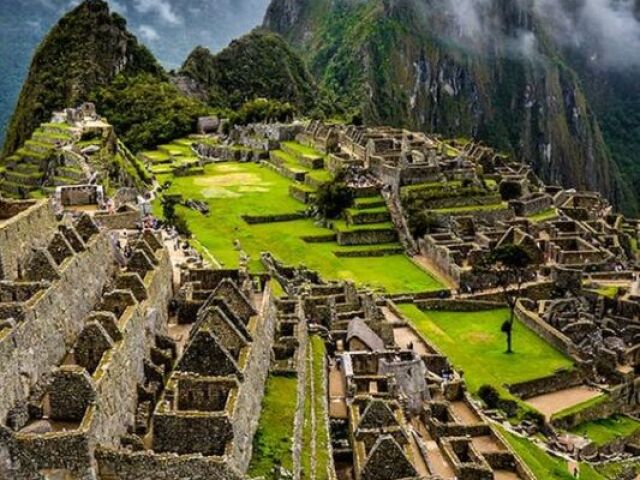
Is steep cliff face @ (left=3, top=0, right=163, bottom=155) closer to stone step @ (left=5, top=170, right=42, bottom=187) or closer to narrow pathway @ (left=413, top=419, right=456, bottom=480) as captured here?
stone step @ (left=5, top=170, right=42, bottom=187)

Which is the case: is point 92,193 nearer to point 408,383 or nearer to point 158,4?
point 408,383

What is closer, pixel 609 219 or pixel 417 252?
pixel 417 252

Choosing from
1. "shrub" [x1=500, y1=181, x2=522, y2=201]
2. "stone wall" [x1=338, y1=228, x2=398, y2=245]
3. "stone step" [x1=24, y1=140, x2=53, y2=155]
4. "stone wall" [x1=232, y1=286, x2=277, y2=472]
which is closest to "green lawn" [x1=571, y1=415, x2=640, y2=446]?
"stone wall" [x1=232, y1=286, x2=277, y2=472]

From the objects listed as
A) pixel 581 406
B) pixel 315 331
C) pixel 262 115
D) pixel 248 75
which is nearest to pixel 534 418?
pixel 581 406

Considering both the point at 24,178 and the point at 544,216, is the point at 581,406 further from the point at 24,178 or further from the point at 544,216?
the point at 24,178

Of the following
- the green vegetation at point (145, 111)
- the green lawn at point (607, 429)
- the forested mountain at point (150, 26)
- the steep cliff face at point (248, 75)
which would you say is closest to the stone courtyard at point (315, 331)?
the green lawn at point (607, 429)

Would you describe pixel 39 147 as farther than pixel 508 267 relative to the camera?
Yes

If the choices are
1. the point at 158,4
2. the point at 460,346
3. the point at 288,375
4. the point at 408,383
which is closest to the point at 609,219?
the point at 460,346
